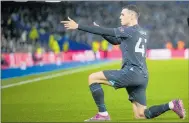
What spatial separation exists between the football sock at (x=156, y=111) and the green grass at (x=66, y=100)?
4.3 inches

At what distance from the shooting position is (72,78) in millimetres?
22609

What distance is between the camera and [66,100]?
14.0 m

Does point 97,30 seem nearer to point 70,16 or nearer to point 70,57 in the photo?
point 70,16

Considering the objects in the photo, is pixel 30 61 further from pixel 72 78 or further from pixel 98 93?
pixel 98 93

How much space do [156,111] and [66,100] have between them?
5144mm

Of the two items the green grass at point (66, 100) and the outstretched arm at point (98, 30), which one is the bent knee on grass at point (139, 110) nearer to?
A: the green grass at point (66, 100)

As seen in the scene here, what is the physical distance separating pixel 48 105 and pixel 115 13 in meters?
23.2

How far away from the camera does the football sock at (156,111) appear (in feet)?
29.6

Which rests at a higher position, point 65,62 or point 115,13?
point 115,13

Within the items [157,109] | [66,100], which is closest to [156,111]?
[157,109]

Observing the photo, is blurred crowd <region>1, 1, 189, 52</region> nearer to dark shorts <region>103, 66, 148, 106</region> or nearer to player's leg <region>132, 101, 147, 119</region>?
player's leg <region>132, 101, 147, 119</region>

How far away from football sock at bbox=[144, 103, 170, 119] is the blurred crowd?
21062 millimetres

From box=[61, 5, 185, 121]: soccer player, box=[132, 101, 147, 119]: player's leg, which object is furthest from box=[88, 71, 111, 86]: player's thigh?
box=[132, 101, 147, 119]: player's leg

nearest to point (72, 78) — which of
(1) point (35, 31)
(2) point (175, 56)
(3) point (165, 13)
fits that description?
(1) point (35, 31)
